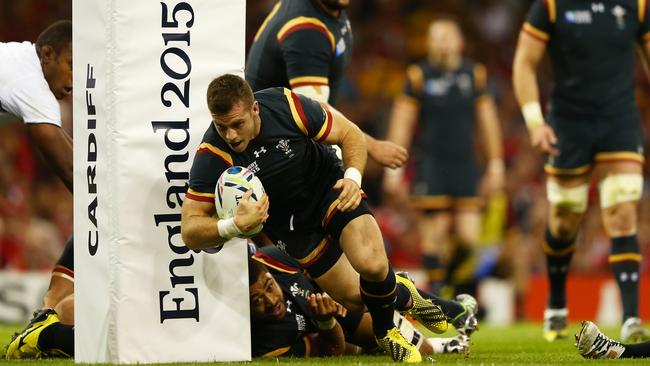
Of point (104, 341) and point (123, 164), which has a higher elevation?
point (123, 164)

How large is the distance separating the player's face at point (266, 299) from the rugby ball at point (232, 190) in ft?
2.84

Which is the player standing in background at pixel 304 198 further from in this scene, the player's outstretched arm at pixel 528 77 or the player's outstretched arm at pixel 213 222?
the player's outstretched arm at pixel 528 77

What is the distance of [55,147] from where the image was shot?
6.88 m

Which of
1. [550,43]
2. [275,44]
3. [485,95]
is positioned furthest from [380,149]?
[485,95]

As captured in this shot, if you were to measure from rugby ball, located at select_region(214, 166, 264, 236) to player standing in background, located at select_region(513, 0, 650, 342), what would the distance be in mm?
3260

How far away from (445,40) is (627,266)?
4385 mm

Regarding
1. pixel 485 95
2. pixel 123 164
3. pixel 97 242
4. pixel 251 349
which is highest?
pixel 485 95

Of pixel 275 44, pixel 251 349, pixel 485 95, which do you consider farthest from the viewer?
pixel 485 95

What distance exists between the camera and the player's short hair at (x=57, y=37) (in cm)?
719

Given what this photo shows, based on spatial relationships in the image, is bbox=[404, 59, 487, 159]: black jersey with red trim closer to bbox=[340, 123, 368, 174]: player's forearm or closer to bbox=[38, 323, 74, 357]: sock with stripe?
bbox=[340, 123, 368, 174]: player's forearm

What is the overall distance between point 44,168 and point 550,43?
8.73 meters

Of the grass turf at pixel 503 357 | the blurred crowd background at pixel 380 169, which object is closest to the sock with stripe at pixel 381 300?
the grass turf at pixel 503 357

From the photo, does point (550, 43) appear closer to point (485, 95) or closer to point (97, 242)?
point (485, 95)

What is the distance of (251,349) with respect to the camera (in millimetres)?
6578
